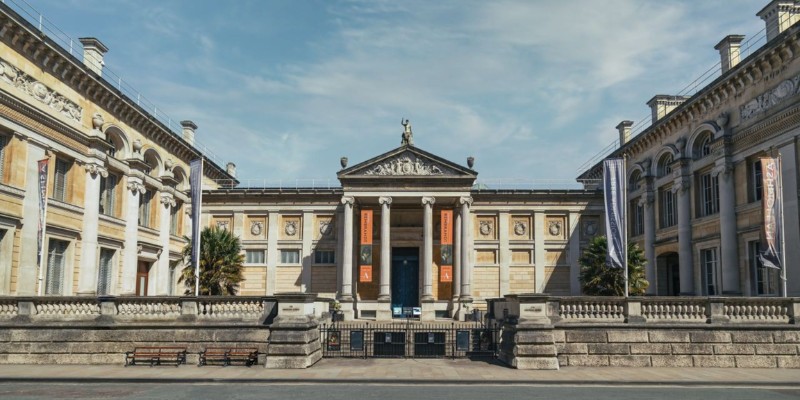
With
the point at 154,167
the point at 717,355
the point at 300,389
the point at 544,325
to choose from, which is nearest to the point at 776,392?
the point at 717,355

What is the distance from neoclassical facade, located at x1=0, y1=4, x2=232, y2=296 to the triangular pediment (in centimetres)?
1255

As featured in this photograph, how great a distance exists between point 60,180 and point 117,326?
1181 centimetres

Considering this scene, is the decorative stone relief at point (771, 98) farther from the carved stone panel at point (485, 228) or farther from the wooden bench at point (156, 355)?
the wooden bench at point (156, 355)

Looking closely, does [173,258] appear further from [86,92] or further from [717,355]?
[717,355]

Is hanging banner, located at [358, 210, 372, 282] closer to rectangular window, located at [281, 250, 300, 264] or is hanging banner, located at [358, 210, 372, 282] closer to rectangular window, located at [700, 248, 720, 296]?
rectangular window, located at [281, 250, 300, 264]

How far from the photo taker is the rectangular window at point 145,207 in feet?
129

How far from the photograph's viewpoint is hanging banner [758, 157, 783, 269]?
25.3 meters

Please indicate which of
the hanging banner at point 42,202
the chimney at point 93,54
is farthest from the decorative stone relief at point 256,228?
the hanging banner at point 42,202

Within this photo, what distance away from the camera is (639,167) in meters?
43.2

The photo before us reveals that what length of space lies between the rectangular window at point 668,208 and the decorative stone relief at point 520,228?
11.3 m

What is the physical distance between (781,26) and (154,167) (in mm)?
35144

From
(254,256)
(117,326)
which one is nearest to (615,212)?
(117,326)

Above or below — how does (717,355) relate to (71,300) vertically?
below

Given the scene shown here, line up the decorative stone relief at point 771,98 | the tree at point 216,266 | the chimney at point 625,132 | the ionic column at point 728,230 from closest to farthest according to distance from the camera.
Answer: the decorative stone relief at point 771,98
the ionic column at point 728,230
the tree at point 216,266
the chimney at point 625,132
